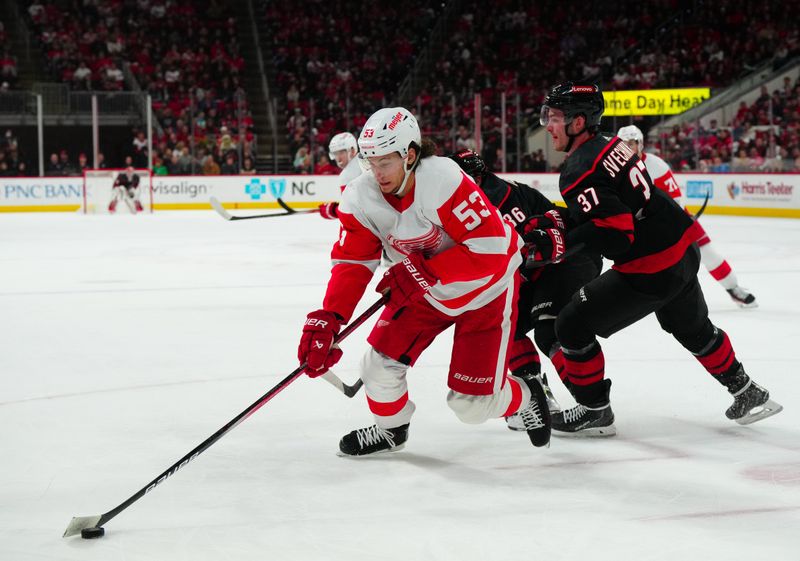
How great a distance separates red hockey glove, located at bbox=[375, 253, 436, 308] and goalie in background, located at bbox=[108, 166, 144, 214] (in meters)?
13.7

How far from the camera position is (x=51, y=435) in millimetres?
3271

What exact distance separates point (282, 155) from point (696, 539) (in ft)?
52.2

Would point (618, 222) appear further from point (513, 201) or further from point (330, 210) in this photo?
point (330, 210)

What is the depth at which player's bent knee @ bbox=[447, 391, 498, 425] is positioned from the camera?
2.88 m

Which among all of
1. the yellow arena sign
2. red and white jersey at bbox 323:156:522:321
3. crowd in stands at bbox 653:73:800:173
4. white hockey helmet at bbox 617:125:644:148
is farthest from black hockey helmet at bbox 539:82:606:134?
the yellow arena sign

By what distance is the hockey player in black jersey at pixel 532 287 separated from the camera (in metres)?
3.39

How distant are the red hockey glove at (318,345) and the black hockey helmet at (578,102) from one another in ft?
3.29

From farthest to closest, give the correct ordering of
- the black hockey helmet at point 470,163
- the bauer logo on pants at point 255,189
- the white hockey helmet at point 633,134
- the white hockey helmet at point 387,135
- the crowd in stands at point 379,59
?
the crowd in stands at point 379,59 < the bauer logo on pants at point 255,189 < the white hockey helmet at point 633,134 < the black hockey helmet at point 470,163 < the white hockey helmet at point 387,135

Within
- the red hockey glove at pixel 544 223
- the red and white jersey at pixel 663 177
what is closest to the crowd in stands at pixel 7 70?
the red and white jersey at pixel 663 177

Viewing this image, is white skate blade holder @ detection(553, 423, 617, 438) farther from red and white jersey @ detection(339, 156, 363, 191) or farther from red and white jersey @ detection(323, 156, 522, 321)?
red and white jersey @ detection(339, 156, 363, 191)

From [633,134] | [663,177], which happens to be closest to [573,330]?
[663,177]

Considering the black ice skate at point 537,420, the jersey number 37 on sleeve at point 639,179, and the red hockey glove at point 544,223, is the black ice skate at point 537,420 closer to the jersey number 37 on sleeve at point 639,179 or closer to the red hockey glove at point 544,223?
the red hockey glove at point 544,223

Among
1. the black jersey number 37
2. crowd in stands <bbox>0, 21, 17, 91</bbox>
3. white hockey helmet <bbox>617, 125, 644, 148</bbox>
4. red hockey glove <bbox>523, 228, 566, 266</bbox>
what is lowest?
red hockey glove <bbox>523, 228, 566, 266</bbox>

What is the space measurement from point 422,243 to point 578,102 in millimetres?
717
